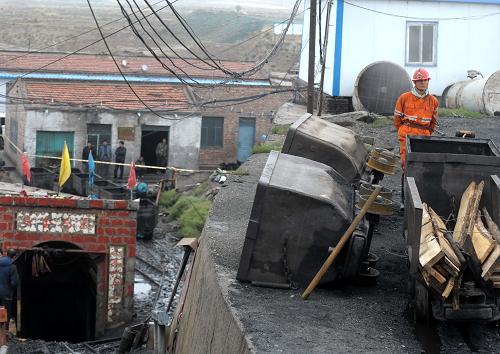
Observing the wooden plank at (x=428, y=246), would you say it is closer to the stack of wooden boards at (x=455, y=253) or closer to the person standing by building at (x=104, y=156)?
the stack of wooden boards at (x=455, y=253)

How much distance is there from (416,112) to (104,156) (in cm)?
2397

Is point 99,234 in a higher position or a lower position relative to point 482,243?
lower

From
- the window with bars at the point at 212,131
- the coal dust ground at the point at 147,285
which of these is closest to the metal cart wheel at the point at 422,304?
the coal dust ground at the point at 147,285

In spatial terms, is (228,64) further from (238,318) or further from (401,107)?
(238,318)

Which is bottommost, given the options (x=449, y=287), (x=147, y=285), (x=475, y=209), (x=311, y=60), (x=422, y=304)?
(x=147, y=285)

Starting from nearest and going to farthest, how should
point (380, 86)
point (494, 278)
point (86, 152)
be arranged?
point (494, 278)
point (380, 86)
point (86, 152)

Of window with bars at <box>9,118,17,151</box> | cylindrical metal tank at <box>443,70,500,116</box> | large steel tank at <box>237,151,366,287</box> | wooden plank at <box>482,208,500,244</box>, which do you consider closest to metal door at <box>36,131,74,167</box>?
window with bars at <box>9,118,17,151</box>

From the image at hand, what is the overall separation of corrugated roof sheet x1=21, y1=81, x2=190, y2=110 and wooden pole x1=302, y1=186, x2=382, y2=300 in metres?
26.3

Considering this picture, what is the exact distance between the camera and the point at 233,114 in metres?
38.2

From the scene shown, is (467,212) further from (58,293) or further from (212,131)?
(212,131)

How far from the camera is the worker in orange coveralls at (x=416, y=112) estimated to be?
450 inches

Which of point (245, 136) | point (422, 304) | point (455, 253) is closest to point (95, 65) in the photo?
point (245, 136)

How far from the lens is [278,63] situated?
6097 centimetres

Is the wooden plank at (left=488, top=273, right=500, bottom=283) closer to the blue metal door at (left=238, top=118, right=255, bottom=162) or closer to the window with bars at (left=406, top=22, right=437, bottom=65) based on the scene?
the window with bars at (left=406, top=22, right=437, bottom=65)
